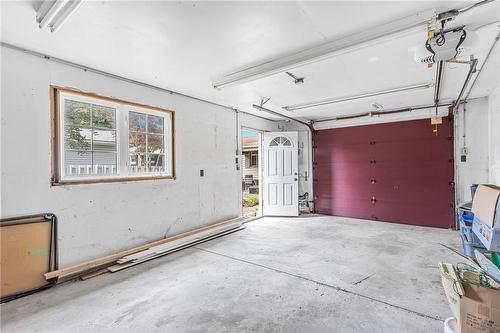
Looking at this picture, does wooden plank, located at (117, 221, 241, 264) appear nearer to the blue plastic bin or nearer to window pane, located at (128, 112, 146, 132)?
window pane, located at (128, 112, 146, 132)

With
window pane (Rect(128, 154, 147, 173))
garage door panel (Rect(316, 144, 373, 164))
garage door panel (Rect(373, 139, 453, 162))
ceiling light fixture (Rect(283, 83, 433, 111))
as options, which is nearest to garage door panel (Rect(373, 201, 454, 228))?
garage door panel (Rect(373, 139, 453, 162))

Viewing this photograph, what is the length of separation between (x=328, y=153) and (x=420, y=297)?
4357 mm

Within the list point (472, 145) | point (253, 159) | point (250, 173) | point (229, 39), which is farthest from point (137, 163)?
point (253, 159)

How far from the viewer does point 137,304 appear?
7.37 feet

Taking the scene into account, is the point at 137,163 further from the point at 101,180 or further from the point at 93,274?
the point at 93,274

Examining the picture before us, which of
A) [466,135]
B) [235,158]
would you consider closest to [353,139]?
[466,135]

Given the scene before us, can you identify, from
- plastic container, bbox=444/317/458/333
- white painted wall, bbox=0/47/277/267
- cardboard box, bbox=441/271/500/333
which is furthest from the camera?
white painted wall, bbox=0/47/277/267

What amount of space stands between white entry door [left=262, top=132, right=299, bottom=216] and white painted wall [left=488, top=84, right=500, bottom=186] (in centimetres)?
347

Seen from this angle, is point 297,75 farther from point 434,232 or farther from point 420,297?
point 434,232

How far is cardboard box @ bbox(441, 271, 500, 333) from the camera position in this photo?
1510mm

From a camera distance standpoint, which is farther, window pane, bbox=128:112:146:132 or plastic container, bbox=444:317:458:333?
window pane, bbox=128:112:146:132

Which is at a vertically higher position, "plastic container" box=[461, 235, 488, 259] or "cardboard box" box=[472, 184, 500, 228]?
"cardboard box" box=[472, 184, 500, 228]

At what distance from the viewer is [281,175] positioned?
6.10 m

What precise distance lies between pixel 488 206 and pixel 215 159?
3876 mm
